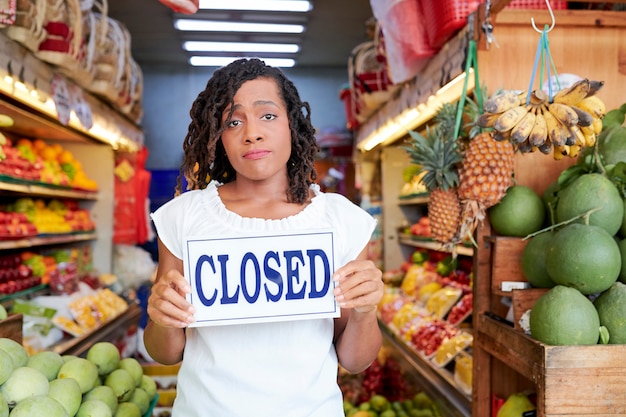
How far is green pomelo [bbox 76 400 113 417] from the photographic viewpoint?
1.95 meters

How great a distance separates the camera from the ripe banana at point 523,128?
2.11 m

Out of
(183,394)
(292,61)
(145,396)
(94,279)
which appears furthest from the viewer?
(292,61)

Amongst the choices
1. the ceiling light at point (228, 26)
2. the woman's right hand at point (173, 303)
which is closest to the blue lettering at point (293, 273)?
the woman's right hand at point (173, 303)

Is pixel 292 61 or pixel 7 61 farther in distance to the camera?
pixel 292 61

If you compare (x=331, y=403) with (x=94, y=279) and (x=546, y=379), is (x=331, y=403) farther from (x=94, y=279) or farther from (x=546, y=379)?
(x=94, y=279)

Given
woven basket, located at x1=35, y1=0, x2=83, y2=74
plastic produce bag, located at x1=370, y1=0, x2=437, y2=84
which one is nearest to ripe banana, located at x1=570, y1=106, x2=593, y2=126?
plastic produce bag, located at x1=370, y1=0, x2=437, y2=84

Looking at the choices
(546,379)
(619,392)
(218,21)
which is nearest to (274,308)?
(546,379)

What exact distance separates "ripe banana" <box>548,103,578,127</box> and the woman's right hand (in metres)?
1.44

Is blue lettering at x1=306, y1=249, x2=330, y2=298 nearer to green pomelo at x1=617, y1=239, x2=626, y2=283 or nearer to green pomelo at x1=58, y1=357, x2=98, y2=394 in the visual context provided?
green pomelo at x1=58, y1=357, x2=98, y2=394

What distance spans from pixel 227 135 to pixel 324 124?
25.6 feet

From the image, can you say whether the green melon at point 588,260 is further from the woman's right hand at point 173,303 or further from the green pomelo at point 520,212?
the woman's right hand at point 173,303

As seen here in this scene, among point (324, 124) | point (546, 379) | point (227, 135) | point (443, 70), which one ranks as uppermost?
point (324, 124)

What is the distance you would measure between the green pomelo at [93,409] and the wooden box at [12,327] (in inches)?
18.1

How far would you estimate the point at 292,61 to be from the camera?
8703 mm
